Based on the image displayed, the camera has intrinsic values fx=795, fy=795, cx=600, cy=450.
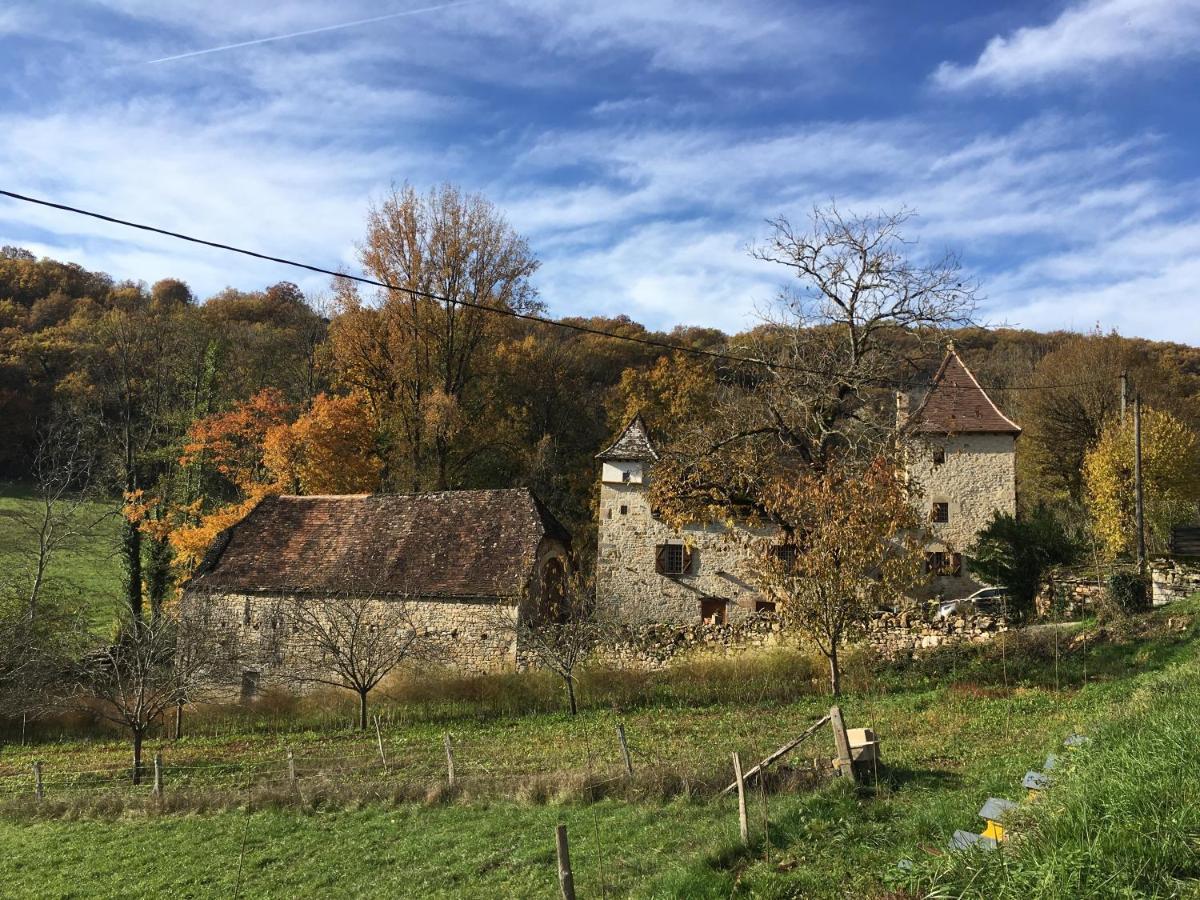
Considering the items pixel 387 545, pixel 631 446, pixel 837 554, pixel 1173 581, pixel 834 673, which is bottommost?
pixel 834 673

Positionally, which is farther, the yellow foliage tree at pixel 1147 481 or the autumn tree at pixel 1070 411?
the autumn tree at pixel 1070 411

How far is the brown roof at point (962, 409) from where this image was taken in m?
30.7

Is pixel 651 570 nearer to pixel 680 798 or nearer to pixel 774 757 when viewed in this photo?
pixel 680 798

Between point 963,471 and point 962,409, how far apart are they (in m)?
2.46

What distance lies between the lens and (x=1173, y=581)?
→ 23391 mm

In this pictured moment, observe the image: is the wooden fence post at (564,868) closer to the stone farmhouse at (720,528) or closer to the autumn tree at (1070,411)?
the stone farmhouse at (720,528)

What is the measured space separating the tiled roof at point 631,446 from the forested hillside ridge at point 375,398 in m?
1.87

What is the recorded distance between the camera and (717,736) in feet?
50.4

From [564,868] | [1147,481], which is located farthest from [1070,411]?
[564,868]

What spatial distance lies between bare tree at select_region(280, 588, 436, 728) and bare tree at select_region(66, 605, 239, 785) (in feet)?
6.34

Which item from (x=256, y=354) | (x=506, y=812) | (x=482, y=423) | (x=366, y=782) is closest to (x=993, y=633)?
(x=506, y=812)

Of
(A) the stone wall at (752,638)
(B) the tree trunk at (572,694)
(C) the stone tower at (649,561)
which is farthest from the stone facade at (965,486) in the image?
(B) the tree trunk at (572,694)

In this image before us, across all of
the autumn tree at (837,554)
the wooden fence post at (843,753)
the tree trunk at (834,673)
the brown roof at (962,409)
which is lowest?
the tree trunk at (834,673)

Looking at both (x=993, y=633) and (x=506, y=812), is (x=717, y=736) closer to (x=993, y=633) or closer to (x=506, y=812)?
(x=506, y=812)
